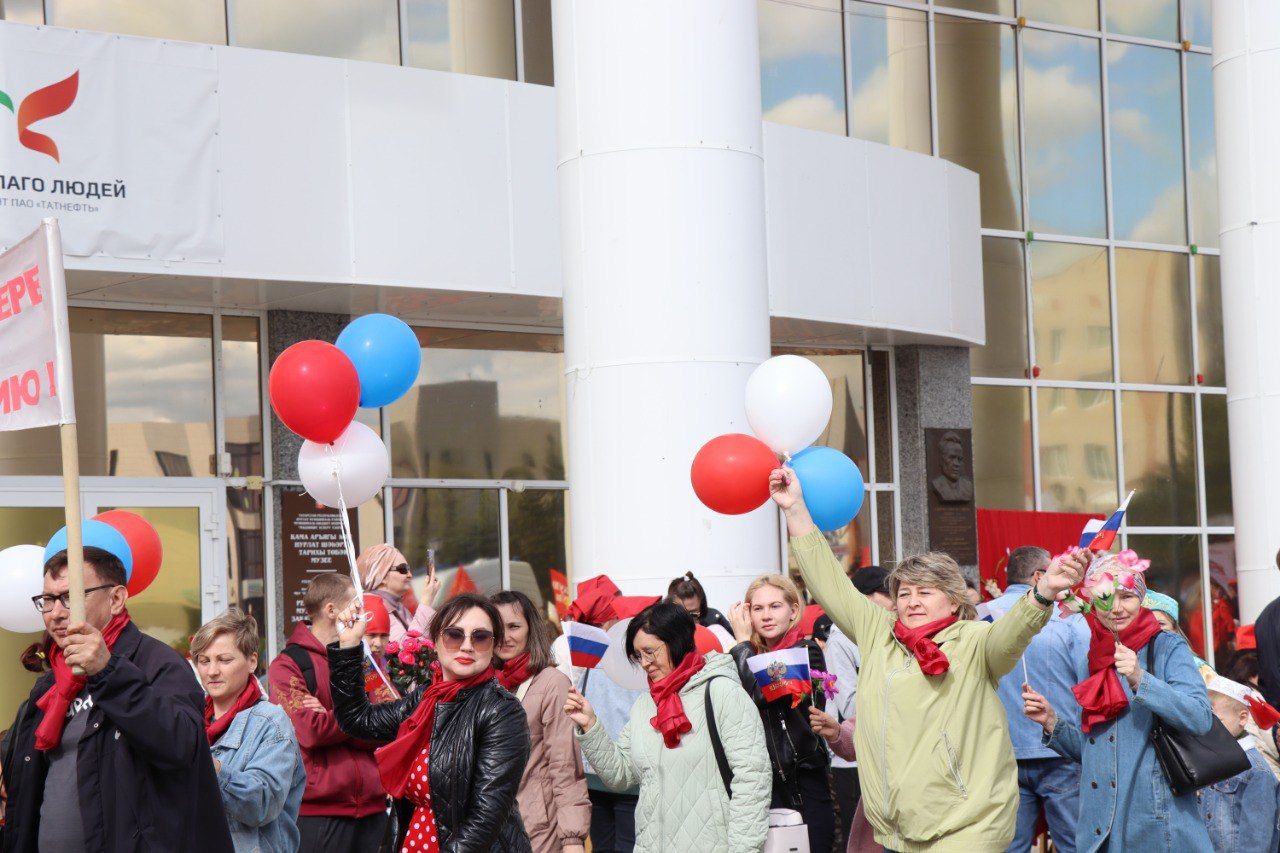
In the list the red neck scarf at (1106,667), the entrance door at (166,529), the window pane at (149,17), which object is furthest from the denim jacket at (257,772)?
the window pane at (149,17)

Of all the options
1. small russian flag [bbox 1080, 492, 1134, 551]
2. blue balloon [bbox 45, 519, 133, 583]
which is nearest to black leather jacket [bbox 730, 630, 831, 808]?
small russian flag [bbox 1080, 492, 1134, 551]

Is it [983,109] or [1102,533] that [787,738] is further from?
[983,109]

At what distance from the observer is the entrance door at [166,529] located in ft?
38.5

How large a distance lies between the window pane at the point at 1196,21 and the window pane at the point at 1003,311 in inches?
154

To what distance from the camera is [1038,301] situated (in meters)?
17.8

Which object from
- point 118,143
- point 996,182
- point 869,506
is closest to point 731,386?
point 118,143

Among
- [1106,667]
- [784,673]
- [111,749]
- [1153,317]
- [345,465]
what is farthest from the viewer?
[1153,317]

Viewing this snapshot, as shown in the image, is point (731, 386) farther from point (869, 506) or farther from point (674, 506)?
point (869, 506)

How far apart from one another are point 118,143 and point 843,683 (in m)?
6.65

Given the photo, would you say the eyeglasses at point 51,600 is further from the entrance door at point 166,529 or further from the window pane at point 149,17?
the window pane at point 149,17

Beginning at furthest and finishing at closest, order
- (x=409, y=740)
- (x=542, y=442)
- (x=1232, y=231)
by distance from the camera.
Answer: (x=542, y=442) < (x=1232, y=231) < (x=409, y=740)

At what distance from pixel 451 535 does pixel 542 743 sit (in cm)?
780

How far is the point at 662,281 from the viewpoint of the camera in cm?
838

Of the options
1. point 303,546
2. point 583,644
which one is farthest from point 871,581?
point 303,546
